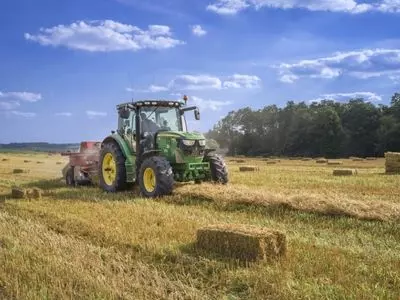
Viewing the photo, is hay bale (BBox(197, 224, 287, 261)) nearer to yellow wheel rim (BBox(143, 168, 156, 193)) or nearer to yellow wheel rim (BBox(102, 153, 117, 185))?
yellow wheel rim (BBox(143, 168, 156, 193))

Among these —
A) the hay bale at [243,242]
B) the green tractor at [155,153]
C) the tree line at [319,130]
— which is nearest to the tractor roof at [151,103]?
the green tractor at [155,153]

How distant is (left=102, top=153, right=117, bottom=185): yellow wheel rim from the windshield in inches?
61.7

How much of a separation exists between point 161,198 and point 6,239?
4.58 metres

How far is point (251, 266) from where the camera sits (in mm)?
5785

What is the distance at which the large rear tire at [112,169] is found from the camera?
43.3ft

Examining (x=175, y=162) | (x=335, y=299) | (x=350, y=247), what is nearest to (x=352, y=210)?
(x=350, y=247)

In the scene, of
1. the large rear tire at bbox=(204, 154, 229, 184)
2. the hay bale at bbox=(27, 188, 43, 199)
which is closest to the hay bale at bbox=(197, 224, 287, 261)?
the large rear tire at bbox=(204, 154, 229, 184)

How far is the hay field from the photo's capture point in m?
5.12

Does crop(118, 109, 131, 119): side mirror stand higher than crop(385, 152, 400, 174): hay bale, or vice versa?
crop(118, 109, 131, 119): side mirror

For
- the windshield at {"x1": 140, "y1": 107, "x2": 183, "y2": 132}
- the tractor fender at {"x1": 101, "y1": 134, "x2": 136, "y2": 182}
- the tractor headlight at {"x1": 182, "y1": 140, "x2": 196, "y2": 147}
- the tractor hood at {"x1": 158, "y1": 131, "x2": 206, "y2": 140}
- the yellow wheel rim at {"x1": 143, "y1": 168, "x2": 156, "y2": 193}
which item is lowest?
the yellow wheel rim at {"x1": 143, "y1": 168, "x2": 156, "y2": 193}

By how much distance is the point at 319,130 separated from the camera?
61812mm


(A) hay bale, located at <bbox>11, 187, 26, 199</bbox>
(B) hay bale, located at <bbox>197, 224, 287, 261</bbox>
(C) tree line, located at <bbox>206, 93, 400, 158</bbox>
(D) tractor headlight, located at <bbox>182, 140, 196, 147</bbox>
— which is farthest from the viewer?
(C) tree line, located at <bbox>206, 93, 400, 158</bbox>

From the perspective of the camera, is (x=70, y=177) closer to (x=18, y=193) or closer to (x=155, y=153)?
(x=18, y=193)

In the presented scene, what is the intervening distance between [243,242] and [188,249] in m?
0.81
